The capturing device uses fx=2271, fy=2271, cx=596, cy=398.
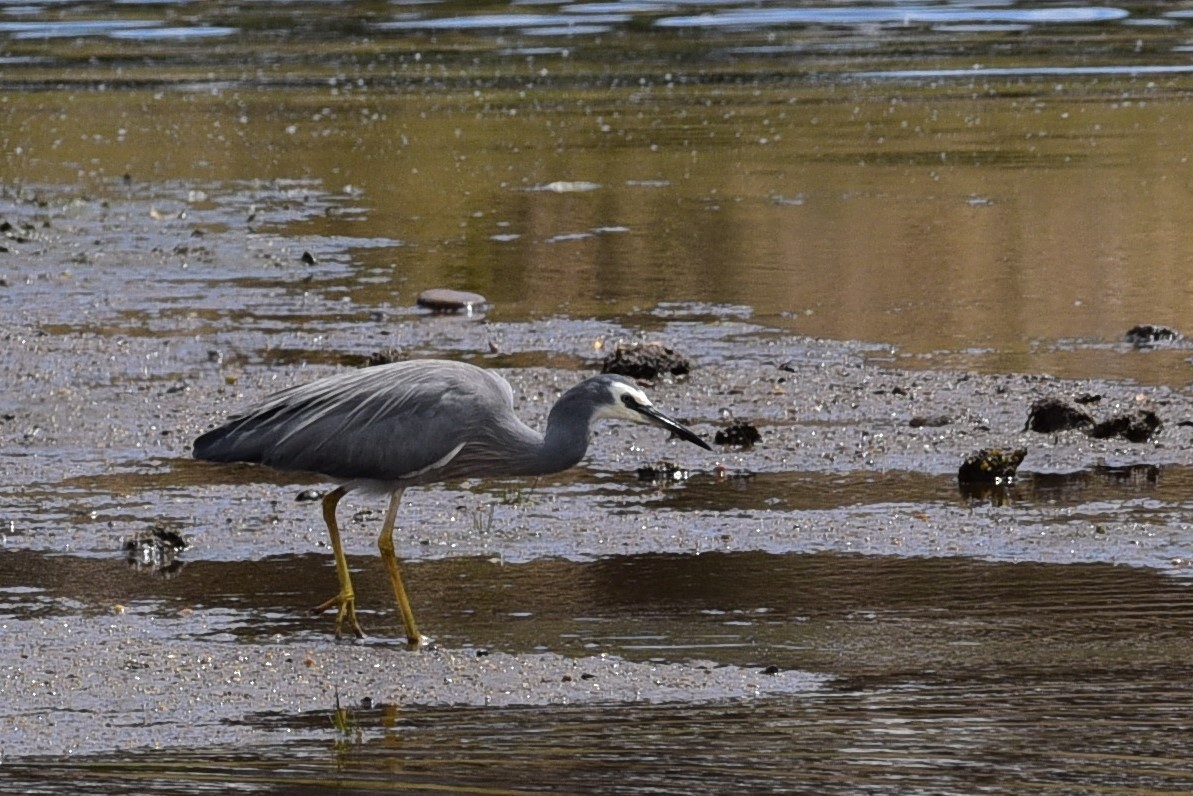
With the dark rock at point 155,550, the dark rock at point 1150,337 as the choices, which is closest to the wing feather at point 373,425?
the dark rock at point 155,550

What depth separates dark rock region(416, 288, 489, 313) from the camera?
11906 mm

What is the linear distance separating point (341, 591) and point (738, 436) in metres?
2.54

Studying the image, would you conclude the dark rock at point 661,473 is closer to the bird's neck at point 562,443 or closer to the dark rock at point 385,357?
the bird's neck at point 562,443

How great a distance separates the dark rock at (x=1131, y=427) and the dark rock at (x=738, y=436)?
131 cm

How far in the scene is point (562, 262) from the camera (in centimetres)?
1345

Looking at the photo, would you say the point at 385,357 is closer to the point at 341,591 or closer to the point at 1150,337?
the point at 341,591

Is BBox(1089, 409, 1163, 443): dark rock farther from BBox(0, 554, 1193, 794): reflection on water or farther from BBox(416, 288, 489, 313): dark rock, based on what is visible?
BBox(416, 288, 489, 313): dark rock

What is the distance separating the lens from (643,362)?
9.93 meters

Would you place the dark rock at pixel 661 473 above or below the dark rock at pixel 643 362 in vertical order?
below

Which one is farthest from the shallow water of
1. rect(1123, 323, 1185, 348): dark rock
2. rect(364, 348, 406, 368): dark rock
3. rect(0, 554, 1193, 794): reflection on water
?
rect(364, 348, 406, 368): dark rock

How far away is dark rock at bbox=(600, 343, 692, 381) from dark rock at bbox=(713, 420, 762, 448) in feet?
3.59

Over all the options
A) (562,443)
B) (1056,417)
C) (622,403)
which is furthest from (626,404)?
(1056,417)

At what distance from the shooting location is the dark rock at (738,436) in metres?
8.86

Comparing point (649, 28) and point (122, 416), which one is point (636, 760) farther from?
point (649, 28)
